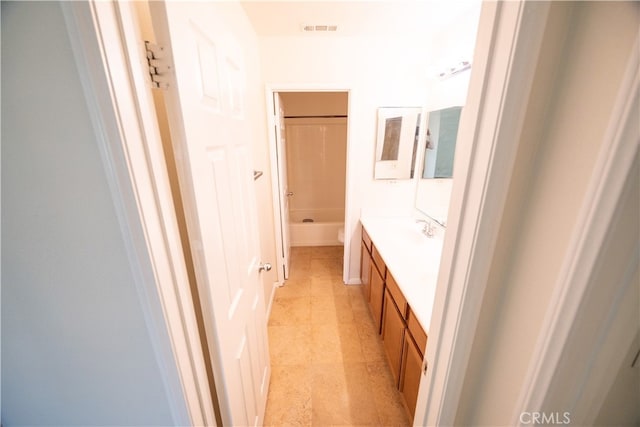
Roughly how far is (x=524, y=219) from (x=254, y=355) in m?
1.28

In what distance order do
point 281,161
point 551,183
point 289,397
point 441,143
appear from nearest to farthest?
point 551,183
point 289,397
point 441,143
point 281,161

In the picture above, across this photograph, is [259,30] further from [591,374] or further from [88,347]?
[591,374]

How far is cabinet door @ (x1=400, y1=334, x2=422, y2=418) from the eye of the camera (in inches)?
46.9

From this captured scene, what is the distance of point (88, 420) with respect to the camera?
70cm

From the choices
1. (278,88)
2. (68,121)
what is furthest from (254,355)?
(278,88)

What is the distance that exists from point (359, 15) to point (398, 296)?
1922 mm

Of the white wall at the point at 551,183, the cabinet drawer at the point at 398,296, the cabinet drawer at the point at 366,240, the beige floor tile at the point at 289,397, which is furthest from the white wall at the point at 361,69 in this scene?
the beige floor tile at the point at 289,397

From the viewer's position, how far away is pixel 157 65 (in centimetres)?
52

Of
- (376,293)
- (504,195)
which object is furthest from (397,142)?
(504,195)

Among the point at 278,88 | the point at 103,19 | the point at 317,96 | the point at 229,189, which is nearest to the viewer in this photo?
the point at 103,19

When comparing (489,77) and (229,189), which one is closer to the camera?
(489,77)

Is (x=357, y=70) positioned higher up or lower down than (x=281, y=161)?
higher up

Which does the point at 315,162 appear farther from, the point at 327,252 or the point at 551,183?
the point at 551,183

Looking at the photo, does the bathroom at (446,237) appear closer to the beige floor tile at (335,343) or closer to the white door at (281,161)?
the beige floor tile at (335,343)
